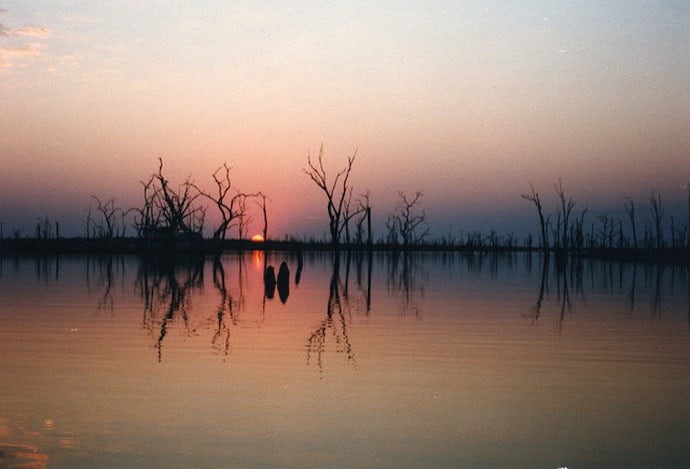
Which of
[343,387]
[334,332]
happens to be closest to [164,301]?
[334,332]

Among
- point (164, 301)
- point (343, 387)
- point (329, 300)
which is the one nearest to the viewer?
point (343, 387)

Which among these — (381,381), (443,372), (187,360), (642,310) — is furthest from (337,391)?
(642,310)

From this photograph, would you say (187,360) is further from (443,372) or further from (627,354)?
(627,354)

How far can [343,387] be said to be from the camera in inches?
326

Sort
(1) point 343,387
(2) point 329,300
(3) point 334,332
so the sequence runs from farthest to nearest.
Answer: (2) point 329,300, (3) point 334,332, (1) point 343,387

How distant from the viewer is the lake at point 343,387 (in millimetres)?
5977

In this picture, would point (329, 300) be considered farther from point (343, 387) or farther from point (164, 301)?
point (343, 387)

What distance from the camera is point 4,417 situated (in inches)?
268

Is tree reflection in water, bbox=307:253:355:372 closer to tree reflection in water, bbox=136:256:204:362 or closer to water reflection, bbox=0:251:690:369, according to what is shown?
water reflection, bbox=0:251:690:369

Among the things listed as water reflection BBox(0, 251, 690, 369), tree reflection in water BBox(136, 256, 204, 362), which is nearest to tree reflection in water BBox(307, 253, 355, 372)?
water reflection BBox(0, 251, 690, 369)

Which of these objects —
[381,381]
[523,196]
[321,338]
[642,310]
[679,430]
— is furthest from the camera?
[523,196]

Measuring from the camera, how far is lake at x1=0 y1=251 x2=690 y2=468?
5977mm

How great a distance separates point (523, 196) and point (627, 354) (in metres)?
64.8

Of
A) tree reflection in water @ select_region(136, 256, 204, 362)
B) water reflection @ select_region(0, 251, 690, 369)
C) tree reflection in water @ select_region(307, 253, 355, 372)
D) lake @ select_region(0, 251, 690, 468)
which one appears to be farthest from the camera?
tree reflection in water @ select_region(136, 256, 204, 362)
